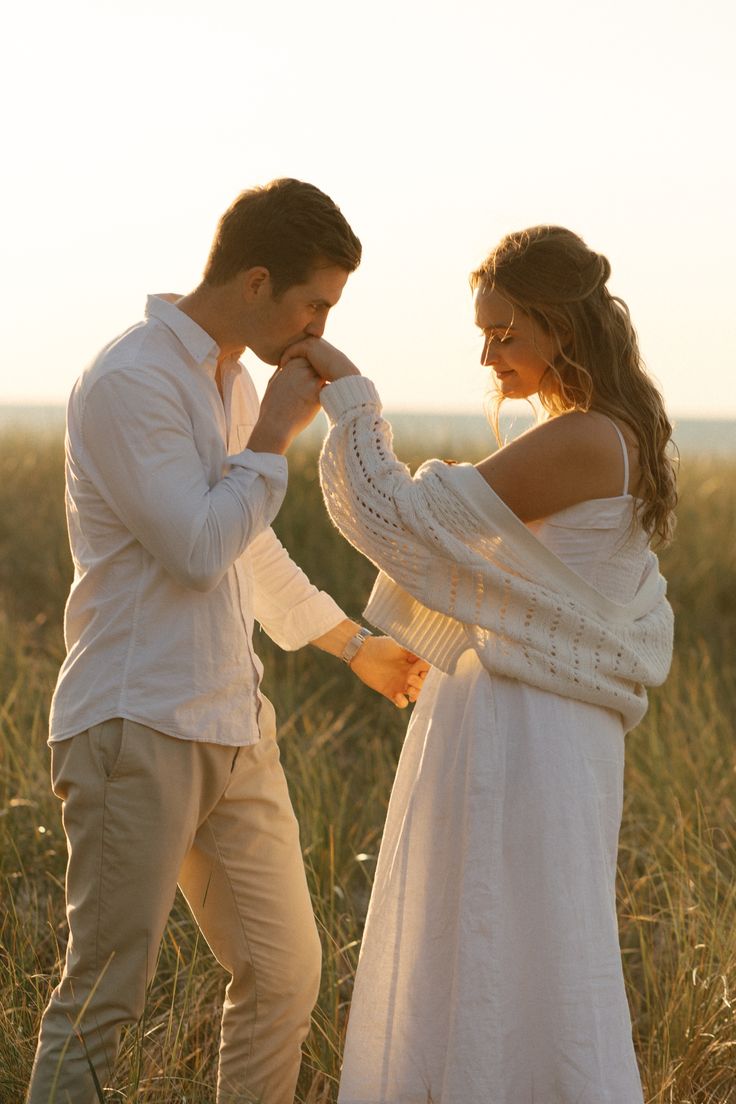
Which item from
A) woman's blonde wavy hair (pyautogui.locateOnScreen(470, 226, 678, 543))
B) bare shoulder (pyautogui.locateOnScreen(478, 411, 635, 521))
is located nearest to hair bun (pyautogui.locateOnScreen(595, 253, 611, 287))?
woman's blonde wavy hair (pyautogui.locateOnScreen(470, 226, 678, 543))

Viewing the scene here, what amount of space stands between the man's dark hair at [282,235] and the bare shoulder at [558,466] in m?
0.55

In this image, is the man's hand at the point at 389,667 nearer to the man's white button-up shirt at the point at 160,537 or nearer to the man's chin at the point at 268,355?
the man's white button-up shirt at the point at 160,537

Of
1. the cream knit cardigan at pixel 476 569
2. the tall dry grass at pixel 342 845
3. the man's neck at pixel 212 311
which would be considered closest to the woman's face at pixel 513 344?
the cream knit cardigan at pixel 476 569

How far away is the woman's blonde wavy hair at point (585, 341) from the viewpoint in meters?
2.83

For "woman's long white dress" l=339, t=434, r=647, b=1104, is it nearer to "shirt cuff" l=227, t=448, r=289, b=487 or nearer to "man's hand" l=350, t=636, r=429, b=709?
"man's hand" l=350, t=636, r=429, b=709

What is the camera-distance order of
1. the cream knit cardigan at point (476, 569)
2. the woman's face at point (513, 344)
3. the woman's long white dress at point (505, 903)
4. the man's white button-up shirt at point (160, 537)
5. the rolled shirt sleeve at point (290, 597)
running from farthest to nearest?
the rolled shirt sleeve at point (290, 597) → the woman's face at point (513, 344) → the cream knit cardigan at point (476, 569) → the woman's long white dress at point (505, 903) → the man's white button-up shirt at point (160, 537)

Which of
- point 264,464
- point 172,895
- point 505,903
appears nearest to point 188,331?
point 264,464

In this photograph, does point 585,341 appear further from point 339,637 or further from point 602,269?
point 339,637

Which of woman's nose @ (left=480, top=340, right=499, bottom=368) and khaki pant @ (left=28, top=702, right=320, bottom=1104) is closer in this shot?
khaki pant @ (left=28, top=702, right=320, bottom=1104)

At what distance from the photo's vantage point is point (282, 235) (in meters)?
2.71

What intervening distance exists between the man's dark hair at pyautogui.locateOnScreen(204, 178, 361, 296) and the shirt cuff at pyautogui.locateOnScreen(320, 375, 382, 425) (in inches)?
9.0

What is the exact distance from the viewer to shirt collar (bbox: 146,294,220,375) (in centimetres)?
269

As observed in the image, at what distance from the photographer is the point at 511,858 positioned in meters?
2.71

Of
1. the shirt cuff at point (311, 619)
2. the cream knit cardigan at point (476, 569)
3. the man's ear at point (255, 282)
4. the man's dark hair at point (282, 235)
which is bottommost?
the shirt cuff at point (311, 619)
